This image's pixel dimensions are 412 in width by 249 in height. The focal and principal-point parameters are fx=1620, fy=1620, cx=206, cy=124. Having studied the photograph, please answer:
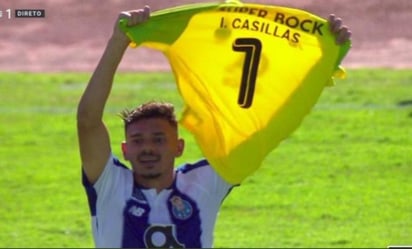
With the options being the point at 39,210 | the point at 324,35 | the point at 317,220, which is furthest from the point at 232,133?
the point at 39,210

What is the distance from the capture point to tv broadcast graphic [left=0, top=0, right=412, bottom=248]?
7.23 m

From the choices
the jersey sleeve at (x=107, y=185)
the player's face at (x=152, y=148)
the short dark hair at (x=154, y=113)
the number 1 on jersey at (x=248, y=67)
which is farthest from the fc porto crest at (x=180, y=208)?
the number 1 on jersey at (x=248, y=67)

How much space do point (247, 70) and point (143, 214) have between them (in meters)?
0.96

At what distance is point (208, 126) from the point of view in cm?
769

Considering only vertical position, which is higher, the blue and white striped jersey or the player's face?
the player's face

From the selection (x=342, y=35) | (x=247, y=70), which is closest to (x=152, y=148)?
(x=247, y=70)

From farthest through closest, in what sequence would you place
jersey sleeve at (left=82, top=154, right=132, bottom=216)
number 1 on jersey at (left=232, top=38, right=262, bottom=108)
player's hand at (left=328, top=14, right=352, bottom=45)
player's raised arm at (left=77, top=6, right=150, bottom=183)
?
number 1 on jersey at (left=232, top=38, right=262, bottom=108) < player's hand at (left=328, top=14, right=352, bottom=45) < jersey sleeve at (left=82, top=154, right=132, bottom=216) < player's raised arm at (left=77, top=6, right=150, bottom=183)

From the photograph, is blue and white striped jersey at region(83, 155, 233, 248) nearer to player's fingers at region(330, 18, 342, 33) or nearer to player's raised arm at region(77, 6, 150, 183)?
player's raised arm at region(77, 6, 150, 183)

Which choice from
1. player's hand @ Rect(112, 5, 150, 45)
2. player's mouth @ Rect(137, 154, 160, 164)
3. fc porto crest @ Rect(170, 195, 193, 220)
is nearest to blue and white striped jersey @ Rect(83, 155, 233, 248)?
fc porto crest @ Rect(170, 195, 193, 220)

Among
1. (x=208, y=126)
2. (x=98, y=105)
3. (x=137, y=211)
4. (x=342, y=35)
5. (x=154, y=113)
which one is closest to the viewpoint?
(x=98, y=105)

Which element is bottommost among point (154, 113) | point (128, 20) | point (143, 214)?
point (143, 214)

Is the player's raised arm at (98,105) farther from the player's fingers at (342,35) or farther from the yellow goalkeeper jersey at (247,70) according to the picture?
the player's fingers at (342,35)

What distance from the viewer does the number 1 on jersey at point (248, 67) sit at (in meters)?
7.69

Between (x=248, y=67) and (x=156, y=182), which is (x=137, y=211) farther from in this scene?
(x=248, y=67)
